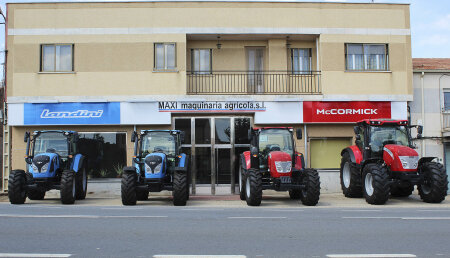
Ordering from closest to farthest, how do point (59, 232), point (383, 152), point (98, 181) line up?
point (59, 232) < point (383, 152) < point (98, 181)

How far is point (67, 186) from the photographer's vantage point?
1443 cm

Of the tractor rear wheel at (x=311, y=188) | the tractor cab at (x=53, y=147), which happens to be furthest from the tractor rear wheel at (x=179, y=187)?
the tractor cab at (x=53, y=147)

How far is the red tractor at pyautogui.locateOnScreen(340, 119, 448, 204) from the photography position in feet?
46.7

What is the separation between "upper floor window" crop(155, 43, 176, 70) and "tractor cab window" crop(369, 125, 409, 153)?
28.8 ft

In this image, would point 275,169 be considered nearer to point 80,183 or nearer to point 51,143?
point 80,183

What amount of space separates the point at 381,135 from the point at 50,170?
35.4 feet

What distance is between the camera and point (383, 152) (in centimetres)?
1540

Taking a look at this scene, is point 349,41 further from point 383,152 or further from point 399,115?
point 383,152

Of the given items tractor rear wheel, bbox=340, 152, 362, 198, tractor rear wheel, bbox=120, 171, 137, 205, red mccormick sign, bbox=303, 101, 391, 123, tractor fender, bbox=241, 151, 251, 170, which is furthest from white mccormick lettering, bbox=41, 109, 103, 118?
tractor rear wheel, bbox=340, 152, 362, 198

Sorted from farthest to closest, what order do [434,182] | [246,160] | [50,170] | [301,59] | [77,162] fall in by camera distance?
[301,59], [77,162], [246,160], [50,170], [434,182]

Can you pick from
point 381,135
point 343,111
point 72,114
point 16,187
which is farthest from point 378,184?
point 72,114

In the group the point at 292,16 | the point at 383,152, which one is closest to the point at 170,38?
the point at 292,16

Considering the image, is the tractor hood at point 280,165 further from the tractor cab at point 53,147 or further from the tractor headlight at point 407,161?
the tractor cab at point 53,147

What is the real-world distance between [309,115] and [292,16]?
434 cm
